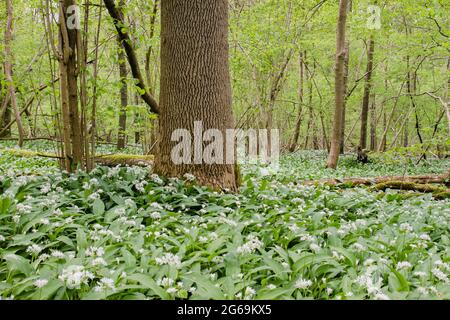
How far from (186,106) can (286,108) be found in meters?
20.8

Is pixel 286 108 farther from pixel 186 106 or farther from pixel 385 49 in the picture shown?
pixel 186 106

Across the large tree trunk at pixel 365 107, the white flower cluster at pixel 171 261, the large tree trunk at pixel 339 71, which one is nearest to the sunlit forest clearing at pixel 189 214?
the white flower cluster at pixel 171 261

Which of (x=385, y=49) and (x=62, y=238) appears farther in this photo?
(x=385, y=49)

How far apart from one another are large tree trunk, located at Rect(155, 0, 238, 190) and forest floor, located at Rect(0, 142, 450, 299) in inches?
11.7

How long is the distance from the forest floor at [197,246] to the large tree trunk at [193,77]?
298mm

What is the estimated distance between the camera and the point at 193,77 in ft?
15.0

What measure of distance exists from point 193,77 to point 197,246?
2.40 m

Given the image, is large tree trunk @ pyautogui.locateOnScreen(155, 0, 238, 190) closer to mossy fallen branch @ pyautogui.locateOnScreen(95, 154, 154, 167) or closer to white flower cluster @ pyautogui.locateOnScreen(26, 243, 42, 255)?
white flower cluster @ pyautogui.locateOnScreen(26, 243, 42, 255)

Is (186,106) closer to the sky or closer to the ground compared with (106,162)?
closer to the sky

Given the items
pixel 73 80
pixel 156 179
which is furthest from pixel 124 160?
pixel 156 179

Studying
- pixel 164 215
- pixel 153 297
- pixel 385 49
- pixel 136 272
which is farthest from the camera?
pixel 385 49

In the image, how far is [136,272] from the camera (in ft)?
7.66

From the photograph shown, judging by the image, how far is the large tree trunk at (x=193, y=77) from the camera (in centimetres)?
455
